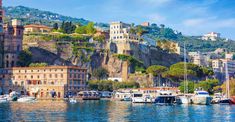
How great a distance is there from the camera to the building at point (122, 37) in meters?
130

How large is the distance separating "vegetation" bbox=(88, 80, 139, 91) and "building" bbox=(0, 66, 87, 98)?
458 centimetres

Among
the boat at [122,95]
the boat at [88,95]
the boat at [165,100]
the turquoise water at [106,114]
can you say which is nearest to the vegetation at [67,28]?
the boat at [122,95]

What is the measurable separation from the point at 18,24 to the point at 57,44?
11.0 metres

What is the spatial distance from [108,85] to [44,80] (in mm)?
17209

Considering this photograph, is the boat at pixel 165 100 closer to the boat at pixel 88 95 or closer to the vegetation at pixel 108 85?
the boat at pixel 88 95

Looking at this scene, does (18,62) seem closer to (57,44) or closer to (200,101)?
(57,44)

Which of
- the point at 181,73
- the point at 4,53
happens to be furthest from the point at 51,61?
the point at 181,73

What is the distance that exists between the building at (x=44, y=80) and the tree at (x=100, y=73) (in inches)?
397

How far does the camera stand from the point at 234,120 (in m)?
51.3

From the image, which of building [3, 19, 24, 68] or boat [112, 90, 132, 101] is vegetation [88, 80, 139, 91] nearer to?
boat [112, 90, 132, 101]

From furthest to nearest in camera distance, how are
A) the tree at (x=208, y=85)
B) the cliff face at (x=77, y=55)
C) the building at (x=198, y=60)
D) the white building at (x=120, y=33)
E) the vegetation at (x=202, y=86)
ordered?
the building at (x=198, y=60), the white building at (x=120, y=33), the cliff face at (x=77, y=55), the tree at (x=208, y=85), the vegetation at (x=202, y=86)

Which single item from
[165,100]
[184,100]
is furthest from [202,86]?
[165,100]

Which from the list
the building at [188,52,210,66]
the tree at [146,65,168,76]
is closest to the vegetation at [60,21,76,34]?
the tree at [146,65,168,76]

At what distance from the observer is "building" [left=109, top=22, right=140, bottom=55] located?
5098 inches
